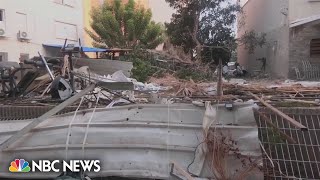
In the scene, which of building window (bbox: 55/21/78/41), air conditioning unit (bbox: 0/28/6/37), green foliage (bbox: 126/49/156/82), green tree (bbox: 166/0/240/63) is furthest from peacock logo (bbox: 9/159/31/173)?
building window (bbox: 55/21/78/41)

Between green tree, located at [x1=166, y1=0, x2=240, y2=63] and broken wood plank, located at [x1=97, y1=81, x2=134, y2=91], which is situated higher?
green tree, located at [x1=166, y1=0, x2=240, y2=63]

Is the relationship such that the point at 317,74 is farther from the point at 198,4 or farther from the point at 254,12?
the point at 254,12

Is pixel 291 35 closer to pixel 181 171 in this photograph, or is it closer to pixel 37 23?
pixel 37 23

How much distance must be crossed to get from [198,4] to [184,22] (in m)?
1.28

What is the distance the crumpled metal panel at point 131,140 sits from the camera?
3385 millimetres

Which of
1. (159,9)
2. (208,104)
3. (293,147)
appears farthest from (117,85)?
(159,9)

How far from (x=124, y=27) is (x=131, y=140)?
19.2 m

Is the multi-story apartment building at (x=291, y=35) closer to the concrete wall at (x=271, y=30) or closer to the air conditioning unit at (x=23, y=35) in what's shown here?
the concrete wall at (x=271, y=30)

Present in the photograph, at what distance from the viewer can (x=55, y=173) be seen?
11.4 ft

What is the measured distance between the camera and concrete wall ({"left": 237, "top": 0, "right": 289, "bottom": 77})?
17266 millimetres

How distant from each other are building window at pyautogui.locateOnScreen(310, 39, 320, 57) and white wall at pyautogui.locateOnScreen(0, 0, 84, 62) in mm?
13690

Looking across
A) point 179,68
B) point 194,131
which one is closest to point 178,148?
point 194,131

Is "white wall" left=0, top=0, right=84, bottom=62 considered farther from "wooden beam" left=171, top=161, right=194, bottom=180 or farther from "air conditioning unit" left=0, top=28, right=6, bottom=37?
"wooden beam" left=171, top=161, right=194, bottom=180

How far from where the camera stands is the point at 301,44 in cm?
1625
